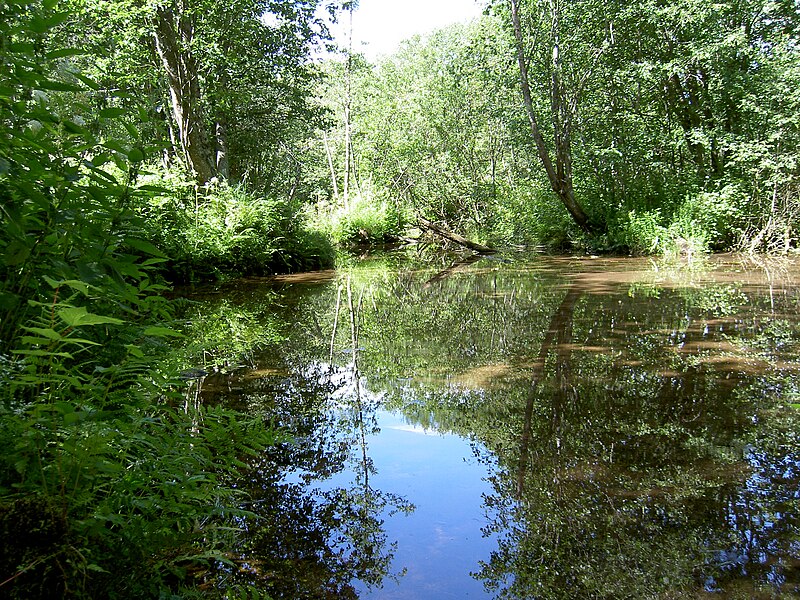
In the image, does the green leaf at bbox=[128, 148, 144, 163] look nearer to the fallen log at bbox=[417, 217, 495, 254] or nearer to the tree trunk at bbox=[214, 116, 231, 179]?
the tree trunk at bbox=[214, 116, 231, 179]

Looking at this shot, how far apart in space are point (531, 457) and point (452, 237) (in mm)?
18684

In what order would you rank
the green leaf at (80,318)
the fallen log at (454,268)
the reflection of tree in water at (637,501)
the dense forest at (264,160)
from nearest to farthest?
1. the green leaf at (80,318)
2. the dense forest at (264,160)
3. the reflection of tree in water at (637,501)
4. the fallen log at (454,268)

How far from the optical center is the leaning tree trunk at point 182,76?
12609 mm

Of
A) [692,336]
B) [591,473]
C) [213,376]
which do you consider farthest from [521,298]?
[591,473]

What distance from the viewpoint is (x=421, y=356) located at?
5762 millimetres

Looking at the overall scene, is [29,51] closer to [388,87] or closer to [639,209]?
[639,209]

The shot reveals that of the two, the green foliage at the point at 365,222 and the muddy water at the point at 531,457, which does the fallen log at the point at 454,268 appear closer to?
the muddy water at the point at 531,457

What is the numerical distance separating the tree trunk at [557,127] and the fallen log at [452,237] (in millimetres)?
3483

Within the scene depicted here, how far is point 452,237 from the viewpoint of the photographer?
70.8 feet

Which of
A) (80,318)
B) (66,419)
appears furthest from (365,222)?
(80,318)

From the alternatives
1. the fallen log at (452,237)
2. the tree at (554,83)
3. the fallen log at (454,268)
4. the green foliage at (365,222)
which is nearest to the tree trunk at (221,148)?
the green foliage at (365,222)

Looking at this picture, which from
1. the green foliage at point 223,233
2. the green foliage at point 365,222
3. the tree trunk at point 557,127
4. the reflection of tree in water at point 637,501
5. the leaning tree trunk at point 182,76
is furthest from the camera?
the green foliage at point 365,222

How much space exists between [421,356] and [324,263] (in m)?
10.7

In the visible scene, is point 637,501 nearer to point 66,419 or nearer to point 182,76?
point 66,419
